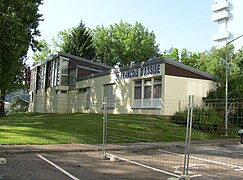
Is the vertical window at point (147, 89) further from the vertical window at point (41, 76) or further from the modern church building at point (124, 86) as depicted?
the vertical window at point (41, 76)

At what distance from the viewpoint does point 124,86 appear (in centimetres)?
2823

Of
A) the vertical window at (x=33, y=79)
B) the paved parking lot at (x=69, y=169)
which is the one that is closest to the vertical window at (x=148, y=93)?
the paved parking lot at (x=69, y=169)

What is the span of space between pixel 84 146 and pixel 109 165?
399cm

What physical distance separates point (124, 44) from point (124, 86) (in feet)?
109

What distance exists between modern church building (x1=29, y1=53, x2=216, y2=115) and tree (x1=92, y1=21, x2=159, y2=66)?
19235 millimetres

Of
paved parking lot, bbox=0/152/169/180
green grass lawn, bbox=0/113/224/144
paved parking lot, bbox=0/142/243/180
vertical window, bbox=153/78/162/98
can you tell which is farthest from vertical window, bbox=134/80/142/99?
paved parking lot, bbox=0/152/169/180

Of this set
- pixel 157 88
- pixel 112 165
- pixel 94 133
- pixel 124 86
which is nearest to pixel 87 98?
pixel 124 86

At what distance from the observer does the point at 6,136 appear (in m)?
14.4

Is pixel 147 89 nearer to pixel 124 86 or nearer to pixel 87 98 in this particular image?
pixel 124 86

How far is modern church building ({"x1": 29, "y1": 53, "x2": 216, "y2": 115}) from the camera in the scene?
24.0 meters

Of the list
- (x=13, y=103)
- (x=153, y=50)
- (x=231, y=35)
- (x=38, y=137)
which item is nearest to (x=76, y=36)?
(x=153, y=50)

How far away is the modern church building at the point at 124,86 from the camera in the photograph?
24.0 meters

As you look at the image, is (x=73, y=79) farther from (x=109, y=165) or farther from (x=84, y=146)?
(x=109, y=165)

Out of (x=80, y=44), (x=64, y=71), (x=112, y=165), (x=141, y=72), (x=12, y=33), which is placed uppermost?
(x=80, y=44)
